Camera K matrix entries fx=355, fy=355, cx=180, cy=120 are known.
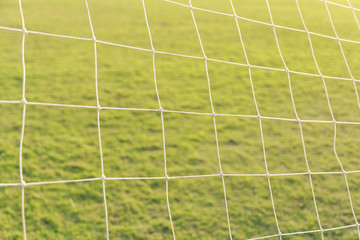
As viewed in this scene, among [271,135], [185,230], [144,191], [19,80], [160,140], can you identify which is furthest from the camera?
[19,80]

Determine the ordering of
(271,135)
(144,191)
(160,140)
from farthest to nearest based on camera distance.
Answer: (271,135) < (160,140) < (144,191)

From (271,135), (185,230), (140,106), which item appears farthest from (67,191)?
(271,135)

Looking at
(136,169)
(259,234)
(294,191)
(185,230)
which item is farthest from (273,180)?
(136,169)

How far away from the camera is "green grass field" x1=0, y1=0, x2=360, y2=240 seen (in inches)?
72.7

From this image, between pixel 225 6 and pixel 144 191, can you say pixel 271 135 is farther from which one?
pixel 225 6

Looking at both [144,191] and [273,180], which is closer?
[144,191]

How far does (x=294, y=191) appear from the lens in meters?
2.09

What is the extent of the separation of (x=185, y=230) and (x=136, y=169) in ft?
1.62

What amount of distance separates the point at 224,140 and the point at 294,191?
563 millimetres

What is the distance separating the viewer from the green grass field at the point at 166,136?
185cm

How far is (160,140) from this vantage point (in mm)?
2328

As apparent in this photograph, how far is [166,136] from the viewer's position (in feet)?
7.76

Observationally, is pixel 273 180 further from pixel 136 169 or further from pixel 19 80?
pixel 19 80

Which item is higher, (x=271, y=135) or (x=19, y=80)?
(x=271, y=135)
